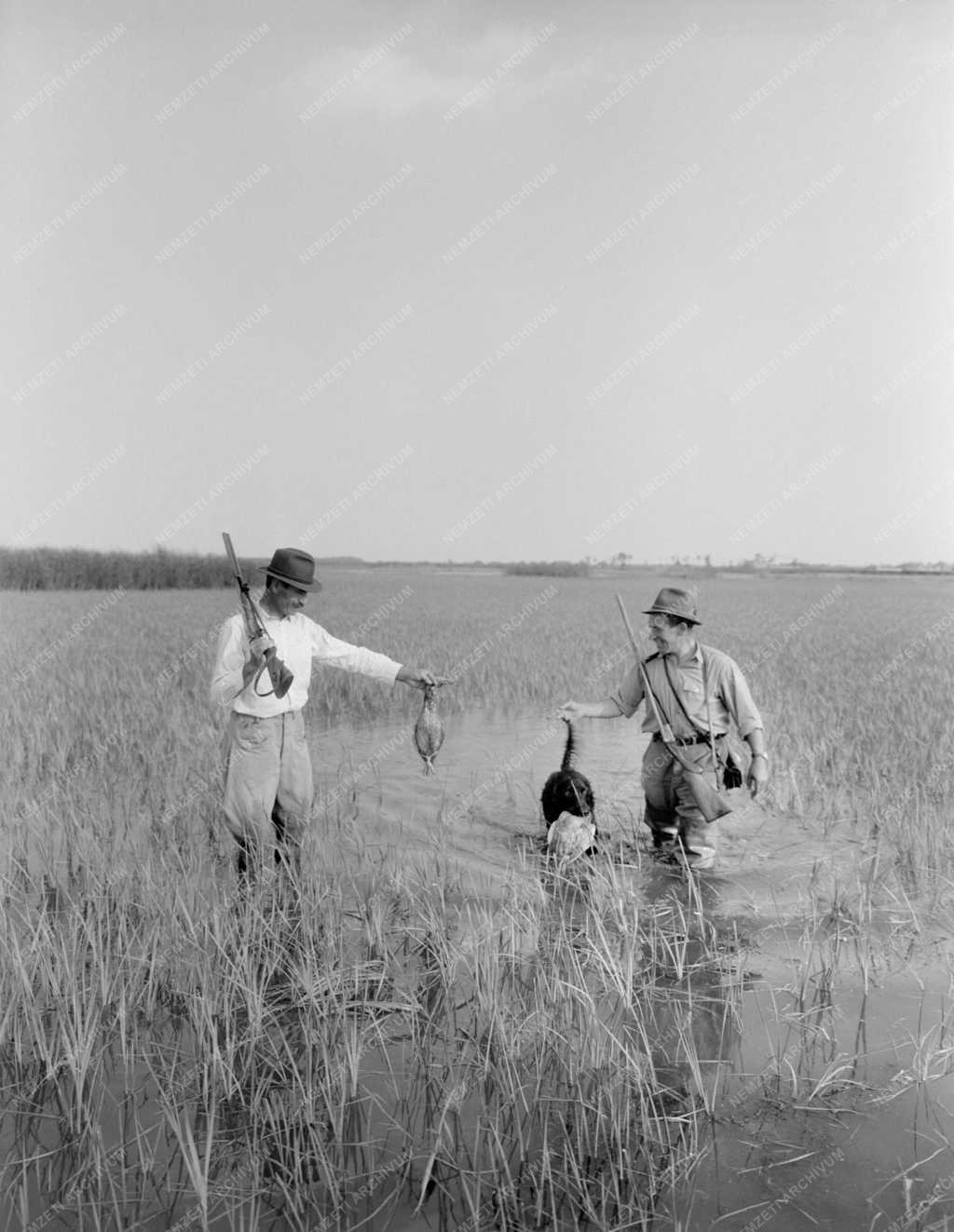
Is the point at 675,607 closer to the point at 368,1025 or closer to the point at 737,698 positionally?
the point at 737,698

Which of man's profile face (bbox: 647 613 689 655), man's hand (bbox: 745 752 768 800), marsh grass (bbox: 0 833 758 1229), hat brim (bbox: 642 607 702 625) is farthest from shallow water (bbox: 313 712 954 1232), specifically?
hat brim (bbox: 642 607 702 625)

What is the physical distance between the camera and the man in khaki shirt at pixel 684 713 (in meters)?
5.01

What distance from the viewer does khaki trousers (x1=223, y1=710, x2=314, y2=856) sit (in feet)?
13.7

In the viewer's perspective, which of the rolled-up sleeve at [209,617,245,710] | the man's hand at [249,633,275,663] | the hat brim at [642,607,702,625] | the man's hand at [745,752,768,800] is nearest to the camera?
the man's hand at [249,633,275,663]

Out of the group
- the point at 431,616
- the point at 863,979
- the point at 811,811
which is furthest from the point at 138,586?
the point at 863,979

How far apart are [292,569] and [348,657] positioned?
2.22ft

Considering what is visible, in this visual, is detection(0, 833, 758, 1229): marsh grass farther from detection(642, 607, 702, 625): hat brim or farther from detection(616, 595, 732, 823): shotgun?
detection(642, 607, 702, 625): hat brim

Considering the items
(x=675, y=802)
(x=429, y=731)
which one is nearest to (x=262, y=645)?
(x=429, y=731)

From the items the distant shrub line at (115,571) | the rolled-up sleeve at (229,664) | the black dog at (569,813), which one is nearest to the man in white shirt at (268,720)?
the rolled-up sleeve at (229,664)

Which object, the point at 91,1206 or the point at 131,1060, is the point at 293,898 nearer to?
the point at 131,1060

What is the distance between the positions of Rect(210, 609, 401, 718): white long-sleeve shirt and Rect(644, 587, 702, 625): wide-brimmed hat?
1.66 metres

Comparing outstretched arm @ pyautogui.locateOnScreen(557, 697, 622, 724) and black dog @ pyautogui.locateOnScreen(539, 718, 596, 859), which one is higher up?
outstretched arm @ pyautogui.locateOnScreen(557, 697, 622, 724)

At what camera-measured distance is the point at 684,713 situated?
520cm

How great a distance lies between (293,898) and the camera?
4.01m
